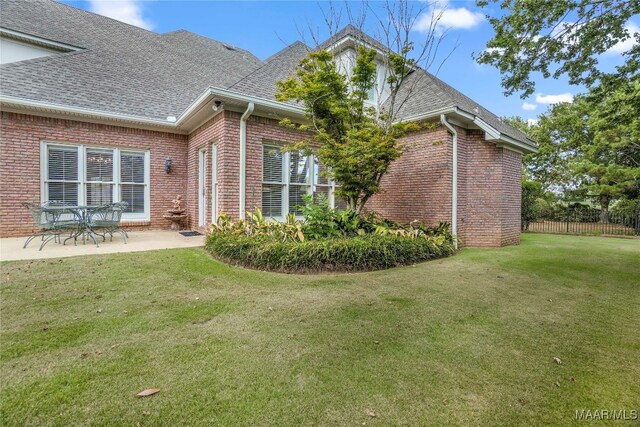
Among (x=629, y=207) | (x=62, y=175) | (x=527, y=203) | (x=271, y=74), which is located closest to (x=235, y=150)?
(x=271, y=74)

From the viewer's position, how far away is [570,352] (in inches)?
104

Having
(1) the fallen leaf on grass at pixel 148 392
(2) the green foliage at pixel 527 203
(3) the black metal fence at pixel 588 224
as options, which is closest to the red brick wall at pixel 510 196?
(2) the green foliage at pixel 527 203

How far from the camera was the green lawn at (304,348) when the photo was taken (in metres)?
1.89

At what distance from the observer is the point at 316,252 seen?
527cm

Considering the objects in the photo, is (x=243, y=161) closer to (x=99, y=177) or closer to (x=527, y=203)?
(x=99, y=177)

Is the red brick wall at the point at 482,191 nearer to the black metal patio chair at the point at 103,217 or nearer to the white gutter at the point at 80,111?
the white gutter at the point at 80,111

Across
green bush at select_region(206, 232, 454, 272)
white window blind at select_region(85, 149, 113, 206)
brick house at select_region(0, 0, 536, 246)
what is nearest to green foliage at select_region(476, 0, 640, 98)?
brick house at select_region(0, 0, 536, 246)

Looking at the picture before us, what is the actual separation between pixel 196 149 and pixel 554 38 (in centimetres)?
849

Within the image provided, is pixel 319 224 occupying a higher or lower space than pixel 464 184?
lower

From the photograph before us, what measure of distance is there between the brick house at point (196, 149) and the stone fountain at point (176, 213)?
0.24 metres

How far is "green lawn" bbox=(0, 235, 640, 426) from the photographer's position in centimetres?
189

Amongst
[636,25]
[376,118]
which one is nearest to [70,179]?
[376,118]

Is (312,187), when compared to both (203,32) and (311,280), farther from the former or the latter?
(203,32)

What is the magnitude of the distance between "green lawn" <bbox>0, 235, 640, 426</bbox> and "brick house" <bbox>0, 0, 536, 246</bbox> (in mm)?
3410
